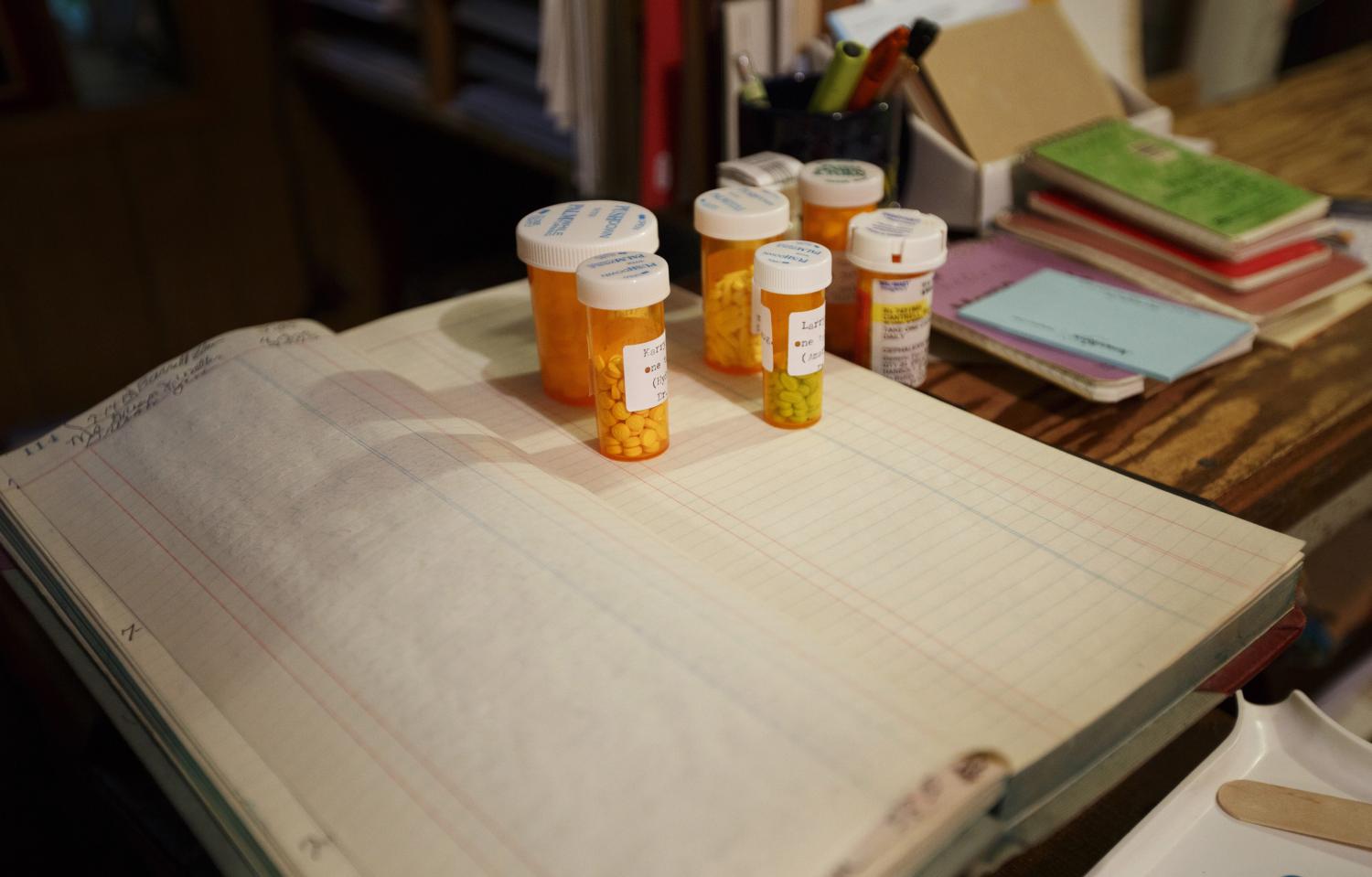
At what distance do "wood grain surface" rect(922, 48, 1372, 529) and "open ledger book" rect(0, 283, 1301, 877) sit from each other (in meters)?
0.09

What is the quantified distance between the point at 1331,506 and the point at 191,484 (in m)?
0.87

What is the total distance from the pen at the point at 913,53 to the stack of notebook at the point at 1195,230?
0.18m

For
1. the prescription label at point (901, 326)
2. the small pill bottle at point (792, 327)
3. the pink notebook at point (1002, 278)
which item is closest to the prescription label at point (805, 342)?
the small pill bottle at point (792, 327)

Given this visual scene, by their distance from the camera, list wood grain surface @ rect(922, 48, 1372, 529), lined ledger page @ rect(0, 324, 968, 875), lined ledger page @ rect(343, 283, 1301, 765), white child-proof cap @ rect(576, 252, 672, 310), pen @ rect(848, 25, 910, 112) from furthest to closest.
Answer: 1. pen @ rect(848, 25, 910, 112)
2. wood grain surface @ rect(922, 48, 1372, 529)
3. white child-proof cap @ rect(576, 252, 672, 310)
4. lined ledger page @ rect(343, 283, 1301, 765)
5. lined ledger page @ rect(0, 324, 968, 875)

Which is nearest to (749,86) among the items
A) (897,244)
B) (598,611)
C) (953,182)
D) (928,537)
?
(953,182)

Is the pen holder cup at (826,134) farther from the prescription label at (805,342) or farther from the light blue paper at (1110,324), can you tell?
the prescription label at (805,342)

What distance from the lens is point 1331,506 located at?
860 millimetres

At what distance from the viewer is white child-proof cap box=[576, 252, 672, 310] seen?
67 centimetres

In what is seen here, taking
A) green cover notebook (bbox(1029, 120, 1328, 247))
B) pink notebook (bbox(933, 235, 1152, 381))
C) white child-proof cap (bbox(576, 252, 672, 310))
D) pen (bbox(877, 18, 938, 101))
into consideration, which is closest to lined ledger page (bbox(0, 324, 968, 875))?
white child-proof cap (bbox(576, 252, 672, 310))

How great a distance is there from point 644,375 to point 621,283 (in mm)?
68

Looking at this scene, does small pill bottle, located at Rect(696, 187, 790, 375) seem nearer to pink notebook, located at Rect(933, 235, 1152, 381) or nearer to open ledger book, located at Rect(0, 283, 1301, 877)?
open ledger book, located at Rect(0, 283, 1301, 877)

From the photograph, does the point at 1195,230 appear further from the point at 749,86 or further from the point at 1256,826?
the point at 1256,826

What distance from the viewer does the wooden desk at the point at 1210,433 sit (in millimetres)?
674

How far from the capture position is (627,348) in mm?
685
